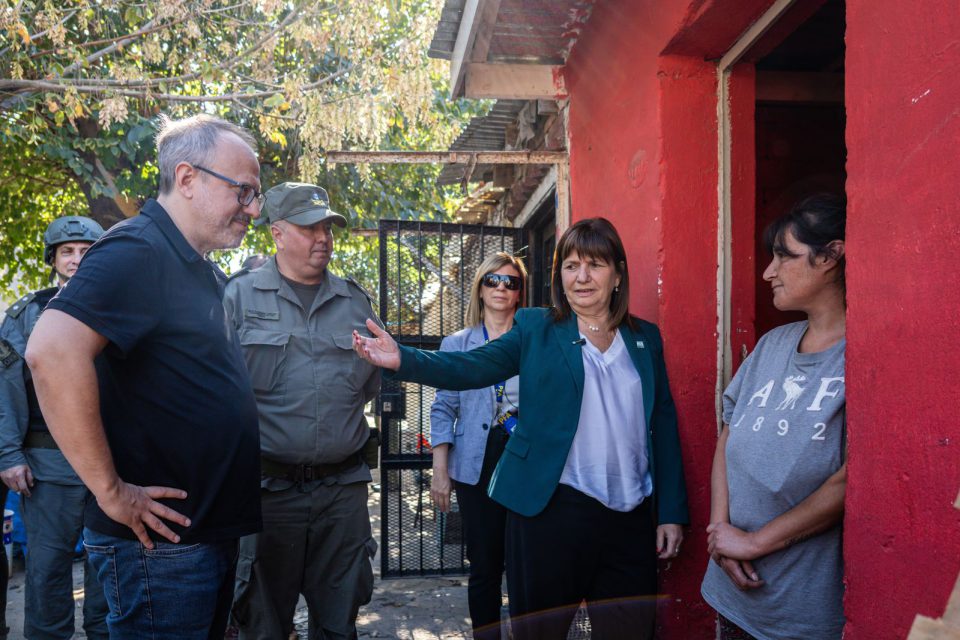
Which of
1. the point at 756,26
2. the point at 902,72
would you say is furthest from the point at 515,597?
the point at 756,26

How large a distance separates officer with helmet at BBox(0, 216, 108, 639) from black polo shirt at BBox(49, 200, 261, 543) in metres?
1.83

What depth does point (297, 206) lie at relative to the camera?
3.23 metres

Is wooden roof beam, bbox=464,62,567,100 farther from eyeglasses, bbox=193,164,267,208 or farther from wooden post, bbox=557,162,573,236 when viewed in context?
eyeglasses, bbox=193,164,267,208

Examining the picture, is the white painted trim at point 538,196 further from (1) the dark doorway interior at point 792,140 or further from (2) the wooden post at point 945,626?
(2) the wooden post at point 945,626

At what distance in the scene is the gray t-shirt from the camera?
6.44ft

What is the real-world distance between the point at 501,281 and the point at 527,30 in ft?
4.75

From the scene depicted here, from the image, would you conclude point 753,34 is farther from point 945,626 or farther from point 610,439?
point 945,626

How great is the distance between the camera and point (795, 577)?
202cm

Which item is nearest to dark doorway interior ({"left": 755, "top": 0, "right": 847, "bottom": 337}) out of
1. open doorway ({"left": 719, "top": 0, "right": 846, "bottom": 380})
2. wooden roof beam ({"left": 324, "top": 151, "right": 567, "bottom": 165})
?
open doorway ({"left": 719, "top": 0, "right": 846, "bottom": 380})

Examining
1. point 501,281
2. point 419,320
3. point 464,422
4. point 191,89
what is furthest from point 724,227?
point 191,89

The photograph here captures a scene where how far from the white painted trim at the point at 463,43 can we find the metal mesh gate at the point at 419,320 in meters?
1.31

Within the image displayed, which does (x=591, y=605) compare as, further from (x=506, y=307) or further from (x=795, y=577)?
(x=506, y=307)

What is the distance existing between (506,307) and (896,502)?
251 centimetres

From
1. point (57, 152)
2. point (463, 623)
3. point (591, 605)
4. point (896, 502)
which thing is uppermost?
point (57, 152)
